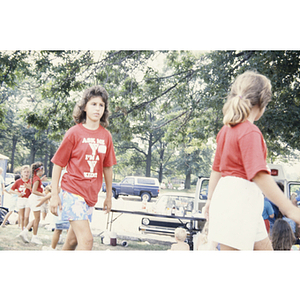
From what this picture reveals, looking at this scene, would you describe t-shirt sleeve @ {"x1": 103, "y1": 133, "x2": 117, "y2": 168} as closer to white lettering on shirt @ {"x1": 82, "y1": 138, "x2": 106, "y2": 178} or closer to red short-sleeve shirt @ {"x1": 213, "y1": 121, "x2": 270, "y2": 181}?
white lettering on shirt @ {"x1": 82, "y1": 138, "x2": 106, "y2": 178}

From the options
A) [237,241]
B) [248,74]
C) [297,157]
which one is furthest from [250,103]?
[297,157]

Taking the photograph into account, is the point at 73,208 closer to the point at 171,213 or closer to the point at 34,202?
the point at 34,202

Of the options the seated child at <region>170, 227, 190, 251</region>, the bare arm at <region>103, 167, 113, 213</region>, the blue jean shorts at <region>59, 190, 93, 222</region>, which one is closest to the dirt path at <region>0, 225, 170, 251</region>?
the seated child at <region>170, 227, 190, 251</region>

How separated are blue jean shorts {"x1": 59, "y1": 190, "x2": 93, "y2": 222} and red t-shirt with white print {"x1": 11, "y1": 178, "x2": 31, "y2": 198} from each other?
1454 mm

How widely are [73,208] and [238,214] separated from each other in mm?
1361

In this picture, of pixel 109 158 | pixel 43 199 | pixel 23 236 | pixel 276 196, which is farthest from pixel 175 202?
pixel 276 196

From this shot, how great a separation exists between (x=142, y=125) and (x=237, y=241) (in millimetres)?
2592

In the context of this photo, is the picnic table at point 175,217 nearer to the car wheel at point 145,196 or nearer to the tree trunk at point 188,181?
the car wheel at point 145,196

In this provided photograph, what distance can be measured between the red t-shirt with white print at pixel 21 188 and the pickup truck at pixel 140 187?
1.13 meters

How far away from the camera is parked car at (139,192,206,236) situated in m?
3.96

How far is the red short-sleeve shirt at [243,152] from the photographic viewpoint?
1693mm

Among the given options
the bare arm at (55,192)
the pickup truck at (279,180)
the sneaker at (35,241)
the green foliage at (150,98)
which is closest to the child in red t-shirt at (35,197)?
the sneaker at (35,241)

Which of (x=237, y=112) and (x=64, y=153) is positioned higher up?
(x=237, y=112)

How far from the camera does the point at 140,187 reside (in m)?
3.93
